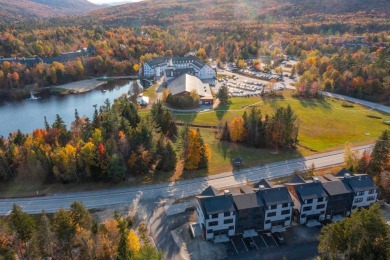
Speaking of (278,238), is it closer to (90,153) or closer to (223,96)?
(90,153)

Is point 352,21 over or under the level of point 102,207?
over

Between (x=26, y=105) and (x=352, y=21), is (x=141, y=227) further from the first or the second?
(x=352, y=21)

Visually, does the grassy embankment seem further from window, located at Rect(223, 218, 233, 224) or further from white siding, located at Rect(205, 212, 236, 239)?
window, located at Rect(223, 218, 233, 224)

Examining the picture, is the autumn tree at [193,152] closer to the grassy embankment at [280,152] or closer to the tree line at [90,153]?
the grassy embankment at [280,152]

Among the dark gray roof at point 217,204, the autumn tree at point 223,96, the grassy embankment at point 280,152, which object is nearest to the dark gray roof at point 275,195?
the dark gray roof at point 217,204

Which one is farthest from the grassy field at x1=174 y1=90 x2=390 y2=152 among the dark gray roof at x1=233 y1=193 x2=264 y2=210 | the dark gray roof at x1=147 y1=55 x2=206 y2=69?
the dark gray roof at x1=147 y1=55 x2=206 y2=69

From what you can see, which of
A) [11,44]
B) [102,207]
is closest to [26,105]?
[11,44]
